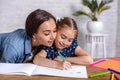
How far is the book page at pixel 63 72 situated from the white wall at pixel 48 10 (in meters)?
2.45

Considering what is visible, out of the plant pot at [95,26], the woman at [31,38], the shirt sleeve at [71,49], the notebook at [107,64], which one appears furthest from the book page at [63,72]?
the plant pot at [95,26]

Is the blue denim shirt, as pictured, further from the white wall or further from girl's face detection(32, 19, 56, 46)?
the white wall

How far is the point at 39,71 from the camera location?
3.49ft

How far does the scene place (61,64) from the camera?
1134mm

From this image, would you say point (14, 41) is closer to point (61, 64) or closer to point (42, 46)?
Answer: point (42, 46)

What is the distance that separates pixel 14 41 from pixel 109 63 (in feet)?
1.90

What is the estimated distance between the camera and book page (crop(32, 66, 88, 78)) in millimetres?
1025

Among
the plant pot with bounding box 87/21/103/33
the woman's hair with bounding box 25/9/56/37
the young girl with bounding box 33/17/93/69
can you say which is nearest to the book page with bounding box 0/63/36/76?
the young girl with bounding box 33/17/93/69

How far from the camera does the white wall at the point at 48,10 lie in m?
3.48

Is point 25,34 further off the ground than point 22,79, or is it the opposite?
point 25,34

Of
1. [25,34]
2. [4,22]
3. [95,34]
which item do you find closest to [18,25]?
[4,22]

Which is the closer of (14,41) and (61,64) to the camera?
(61,64)

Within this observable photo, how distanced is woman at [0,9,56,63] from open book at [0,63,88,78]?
0.17 metres

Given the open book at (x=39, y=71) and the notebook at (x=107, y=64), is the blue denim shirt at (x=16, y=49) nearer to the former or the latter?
the open book at (x=39, y=71)
